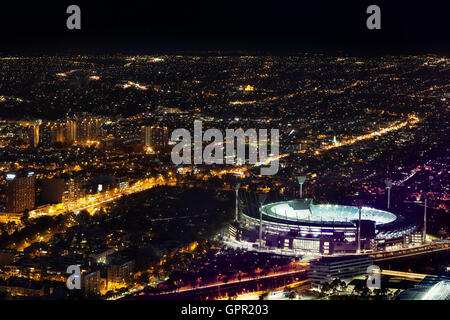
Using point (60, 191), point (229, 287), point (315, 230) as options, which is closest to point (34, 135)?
point (60, 191)

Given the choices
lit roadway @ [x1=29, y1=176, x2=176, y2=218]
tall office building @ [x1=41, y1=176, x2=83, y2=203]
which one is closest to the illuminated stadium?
lit roadway @ [x1=29, y1=176, x2=176, y2=218]

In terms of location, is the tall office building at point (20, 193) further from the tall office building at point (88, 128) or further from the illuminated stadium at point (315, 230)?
the tall office building at point (88, 128)

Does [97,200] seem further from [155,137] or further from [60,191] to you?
[155,137]

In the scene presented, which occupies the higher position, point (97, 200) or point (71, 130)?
point (71, 130)

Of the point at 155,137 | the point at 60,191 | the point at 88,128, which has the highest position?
the point at 88,128

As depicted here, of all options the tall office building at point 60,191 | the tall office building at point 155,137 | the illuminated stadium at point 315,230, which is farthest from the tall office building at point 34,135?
the illuminated stadium at point 315,230

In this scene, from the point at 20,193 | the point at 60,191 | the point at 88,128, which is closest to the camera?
the point at 20,193

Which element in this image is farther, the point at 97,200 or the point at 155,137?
the point at 155,137

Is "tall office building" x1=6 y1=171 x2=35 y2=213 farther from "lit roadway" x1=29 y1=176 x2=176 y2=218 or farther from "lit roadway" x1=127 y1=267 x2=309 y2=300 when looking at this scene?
"lit roadway" x1=127 y1=267 x2=309 y2=300
